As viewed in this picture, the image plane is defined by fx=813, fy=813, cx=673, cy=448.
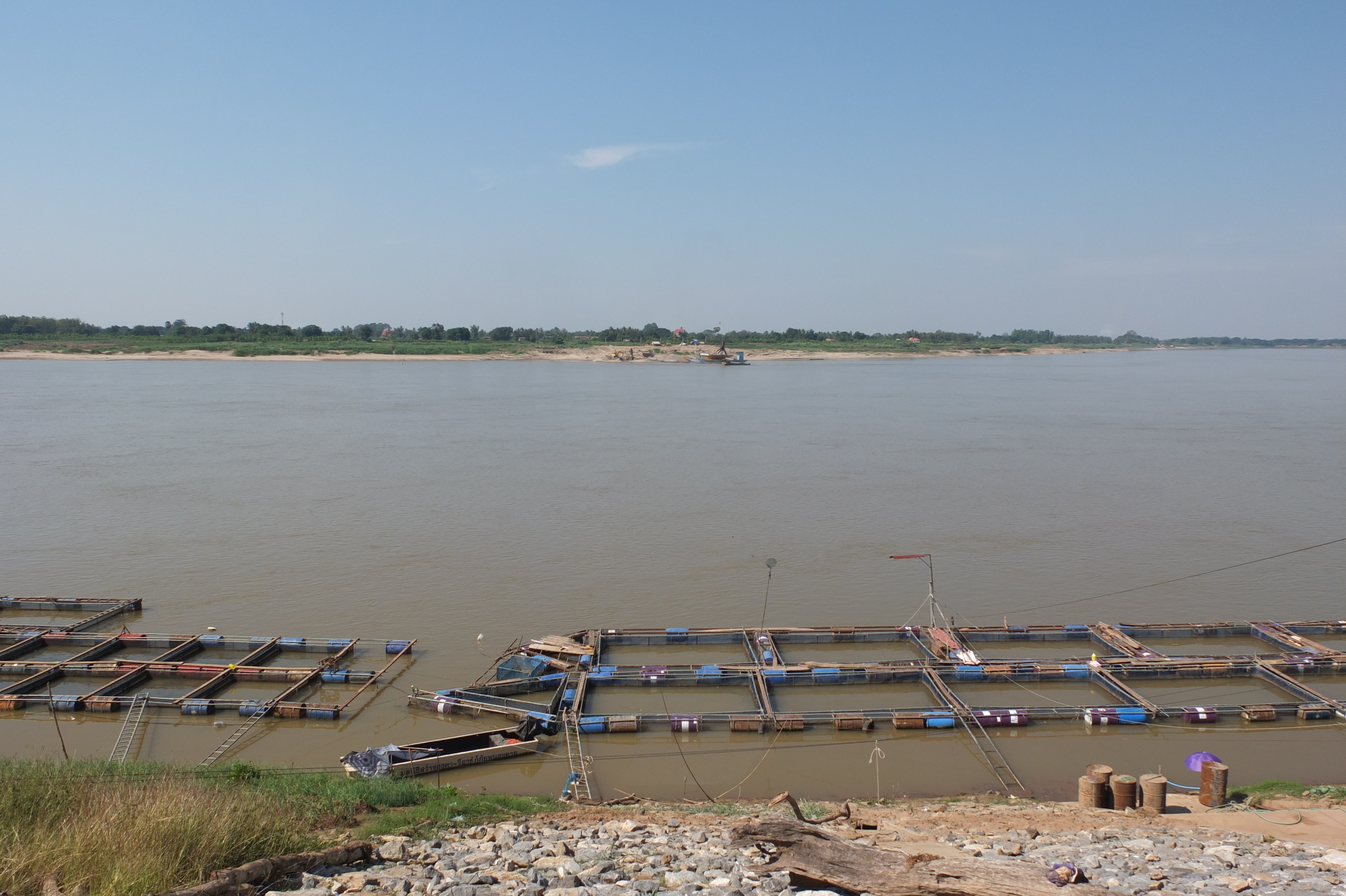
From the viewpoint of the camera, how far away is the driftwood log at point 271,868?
199 inches

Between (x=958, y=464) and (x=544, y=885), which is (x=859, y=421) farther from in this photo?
(x=544, y=885)

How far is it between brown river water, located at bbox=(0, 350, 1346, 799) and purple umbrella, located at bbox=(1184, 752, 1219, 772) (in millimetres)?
500

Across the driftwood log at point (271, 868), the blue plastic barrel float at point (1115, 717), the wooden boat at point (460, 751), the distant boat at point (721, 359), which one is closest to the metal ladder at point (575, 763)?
the wooden boat at point (460, 751)

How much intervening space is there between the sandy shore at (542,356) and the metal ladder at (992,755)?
311 ft

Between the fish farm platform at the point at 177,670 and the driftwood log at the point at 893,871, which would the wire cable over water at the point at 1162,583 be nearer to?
the driftwood log at the point at 893,871

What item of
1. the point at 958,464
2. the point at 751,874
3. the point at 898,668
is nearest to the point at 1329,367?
the point at 958,464

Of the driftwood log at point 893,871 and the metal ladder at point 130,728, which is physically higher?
the driftwood log at point 893,871

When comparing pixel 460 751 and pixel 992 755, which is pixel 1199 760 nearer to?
pixel 992 755

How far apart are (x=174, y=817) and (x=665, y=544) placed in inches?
591

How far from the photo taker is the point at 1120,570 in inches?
722

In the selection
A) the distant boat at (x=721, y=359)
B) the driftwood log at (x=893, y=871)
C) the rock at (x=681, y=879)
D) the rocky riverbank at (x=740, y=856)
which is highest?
the distant boat at (x=721, y=359)

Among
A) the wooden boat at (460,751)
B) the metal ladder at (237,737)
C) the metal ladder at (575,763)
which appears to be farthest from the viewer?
the metal ladder at (237,737)

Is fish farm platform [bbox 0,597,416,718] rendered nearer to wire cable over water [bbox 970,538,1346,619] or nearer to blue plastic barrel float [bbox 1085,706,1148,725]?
blue plastic barrel float [bbox 1085,706,1148,725]

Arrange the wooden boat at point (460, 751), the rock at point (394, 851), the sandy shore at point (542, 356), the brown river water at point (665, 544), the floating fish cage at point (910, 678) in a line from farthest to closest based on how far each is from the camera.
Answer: the sandy shore at point (542, 356) → the floating fish cage at point (910, 678) → the brown river water at point (665, 544) → the wooden boat at point (460, 751) → the rock at point (394, 851)
